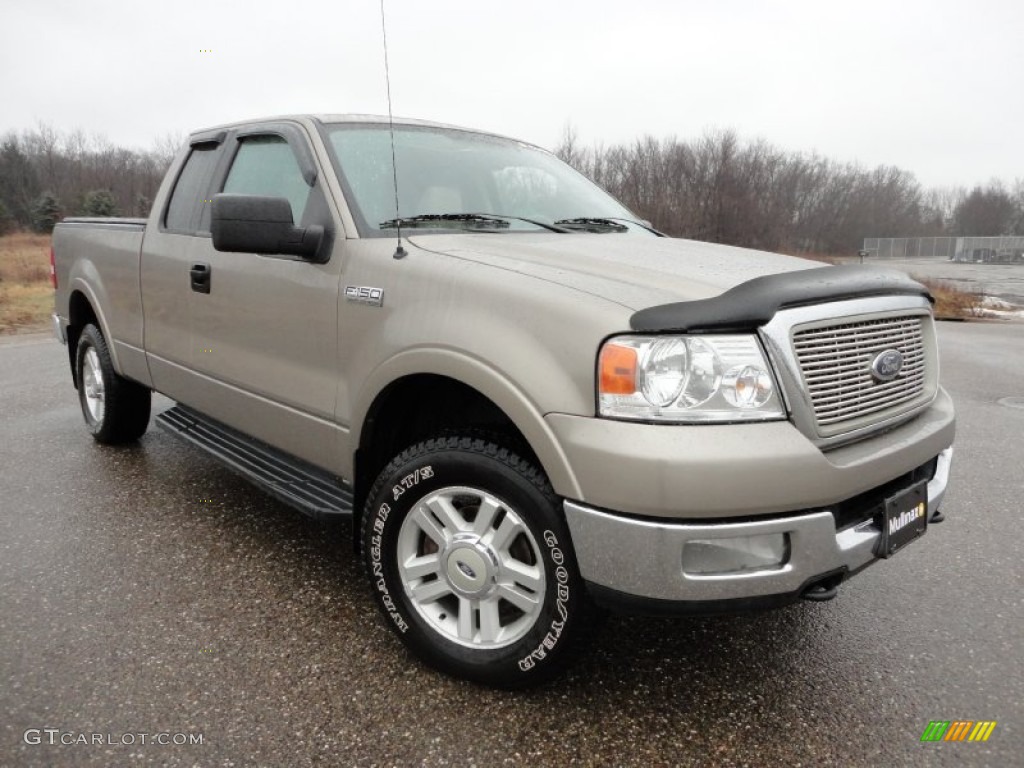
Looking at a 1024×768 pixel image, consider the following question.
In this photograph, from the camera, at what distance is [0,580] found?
308cm

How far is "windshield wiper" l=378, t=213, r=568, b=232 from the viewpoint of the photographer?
2.80 m

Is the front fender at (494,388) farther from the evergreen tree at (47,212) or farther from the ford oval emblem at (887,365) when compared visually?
the evergreen tree at (47,212)

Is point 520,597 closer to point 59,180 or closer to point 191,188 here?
point 191,188

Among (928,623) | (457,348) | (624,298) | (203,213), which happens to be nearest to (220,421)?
(203,213)

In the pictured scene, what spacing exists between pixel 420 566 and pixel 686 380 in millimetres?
1098

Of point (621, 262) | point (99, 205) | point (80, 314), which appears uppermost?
point (99, 205)

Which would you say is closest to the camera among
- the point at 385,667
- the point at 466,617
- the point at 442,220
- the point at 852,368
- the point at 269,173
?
the point at 852,368

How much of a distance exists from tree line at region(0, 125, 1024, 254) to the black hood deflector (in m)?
41.2

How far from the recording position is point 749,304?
6.37 ft

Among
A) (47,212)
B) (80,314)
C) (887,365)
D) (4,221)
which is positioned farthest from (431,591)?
(47,212)

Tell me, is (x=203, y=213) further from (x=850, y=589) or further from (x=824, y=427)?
(x=850, y=589)

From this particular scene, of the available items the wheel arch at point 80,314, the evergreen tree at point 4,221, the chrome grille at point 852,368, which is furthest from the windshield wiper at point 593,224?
the evergreen tree at point 4,221

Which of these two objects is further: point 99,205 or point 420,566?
point 99,205

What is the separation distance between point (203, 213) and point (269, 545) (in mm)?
1681
